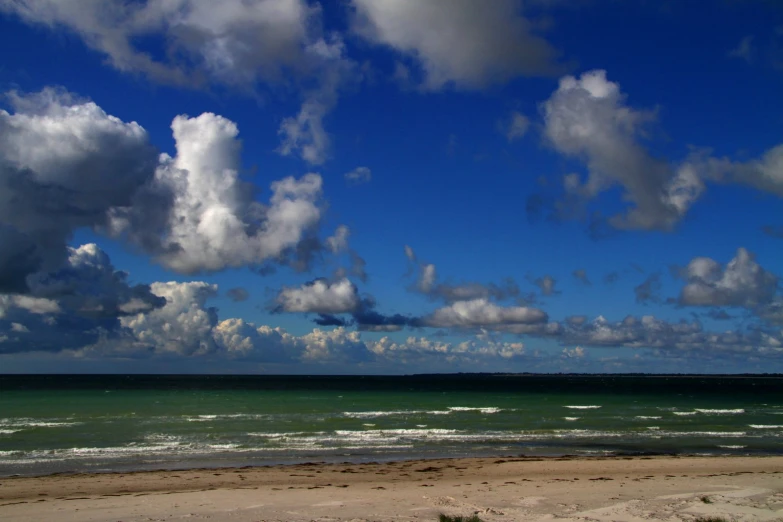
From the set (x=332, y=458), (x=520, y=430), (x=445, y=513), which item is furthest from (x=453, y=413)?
(x=445, y=513)

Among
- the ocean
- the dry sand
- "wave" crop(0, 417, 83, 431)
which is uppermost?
the dry sand

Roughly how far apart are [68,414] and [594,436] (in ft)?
125

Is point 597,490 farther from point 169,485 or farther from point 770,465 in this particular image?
point 169,485

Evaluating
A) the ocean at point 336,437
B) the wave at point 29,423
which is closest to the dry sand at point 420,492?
the ocean at point 336,437

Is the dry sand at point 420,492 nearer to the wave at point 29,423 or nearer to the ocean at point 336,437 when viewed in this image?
the ocean at point 336,437

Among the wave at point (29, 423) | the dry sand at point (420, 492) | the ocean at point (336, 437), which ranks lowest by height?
the wave at point (29, 423)

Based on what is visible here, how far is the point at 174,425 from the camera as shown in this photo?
126 ft

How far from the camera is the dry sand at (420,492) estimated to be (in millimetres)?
14781

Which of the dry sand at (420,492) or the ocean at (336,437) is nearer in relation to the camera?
the dry sand at (420,492)

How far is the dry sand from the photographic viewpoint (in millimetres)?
14781

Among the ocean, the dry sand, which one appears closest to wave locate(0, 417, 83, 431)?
the ocean

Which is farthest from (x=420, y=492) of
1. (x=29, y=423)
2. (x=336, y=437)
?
(x=29, y=423)

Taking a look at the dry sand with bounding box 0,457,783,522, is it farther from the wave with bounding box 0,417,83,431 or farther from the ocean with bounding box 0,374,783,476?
the wave with bounding box 0,417,83,431

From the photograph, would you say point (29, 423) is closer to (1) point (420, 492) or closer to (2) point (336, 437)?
(2) point (336, 437)
